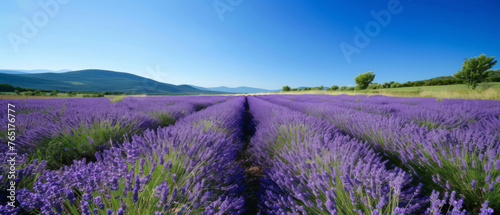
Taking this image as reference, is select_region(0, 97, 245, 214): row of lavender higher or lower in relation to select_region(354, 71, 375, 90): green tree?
lower

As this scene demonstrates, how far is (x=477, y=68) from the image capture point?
18.8 metres

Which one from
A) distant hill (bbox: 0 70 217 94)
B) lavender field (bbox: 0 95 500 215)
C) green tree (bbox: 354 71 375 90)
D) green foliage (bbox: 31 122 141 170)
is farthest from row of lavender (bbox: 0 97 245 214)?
distant hill (bbox: 0 70 217 94)

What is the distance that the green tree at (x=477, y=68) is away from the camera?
1850 cm

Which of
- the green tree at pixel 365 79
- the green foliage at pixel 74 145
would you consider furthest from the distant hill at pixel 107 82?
the green foliage at pixel 74 145

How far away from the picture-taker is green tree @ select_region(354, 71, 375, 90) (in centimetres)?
3666

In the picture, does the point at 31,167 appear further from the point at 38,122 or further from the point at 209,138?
the point at 38,122

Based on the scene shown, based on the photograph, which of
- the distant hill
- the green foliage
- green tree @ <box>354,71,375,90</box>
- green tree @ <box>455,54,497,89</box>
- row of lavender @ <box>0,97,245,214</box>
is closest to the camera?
row of lavender @ <box>0,97,245,214</box>

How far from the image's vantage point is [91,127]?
71.2 inches

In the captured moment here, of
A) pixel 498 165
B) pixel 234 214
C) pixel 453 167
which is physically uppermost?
pixel 498 165

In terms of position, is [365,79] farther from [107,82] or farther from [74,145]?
[107,82]

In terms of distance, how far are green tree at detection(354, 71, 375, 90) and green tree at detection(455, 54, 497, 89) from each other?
17.4 meters

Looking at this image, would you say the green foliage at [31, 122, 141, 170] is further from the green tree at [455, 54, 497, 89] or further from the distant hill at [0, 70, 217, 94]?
the distant hill at [0, 70, 217, 94]

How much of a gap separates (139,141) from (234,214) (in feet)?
2.90

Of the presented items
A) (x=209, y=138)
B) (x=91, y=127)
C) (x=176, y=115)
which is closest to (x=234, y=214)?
(x=209, y=138)
